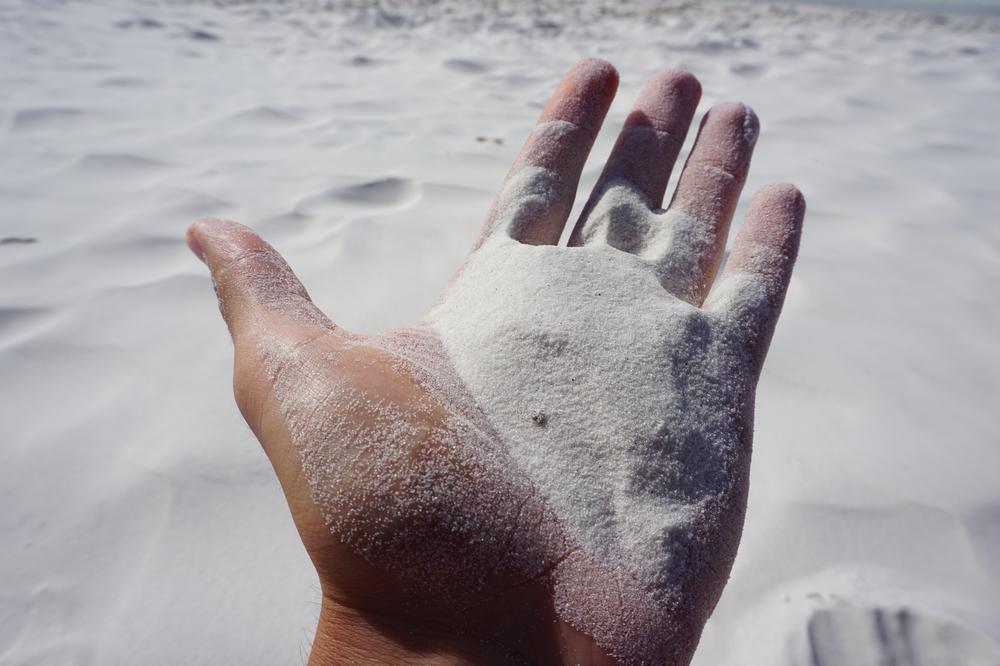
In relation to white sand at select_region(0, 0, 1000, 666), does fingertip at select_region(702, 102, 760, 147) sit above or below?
above

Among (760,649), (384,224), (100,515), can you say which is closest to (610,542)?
(760,649)

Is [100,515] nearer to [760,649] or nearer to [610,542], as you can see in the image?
[610,542]

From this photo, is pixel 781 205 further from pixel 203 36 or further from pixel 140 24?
pixel 140 24

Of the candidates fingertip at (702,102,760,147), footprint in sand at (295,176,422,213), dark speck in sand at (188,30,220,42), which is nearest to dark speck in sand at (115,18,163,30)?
dark speck in sand at (188,30,220,42)

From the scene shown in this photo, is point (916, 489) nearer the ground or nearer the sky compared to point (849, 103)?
nearer the ground

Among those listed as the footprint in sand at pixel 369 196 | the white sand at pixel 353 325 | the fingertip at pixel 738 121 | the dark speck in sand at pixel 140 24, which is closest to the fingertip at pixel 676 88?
the fingertip at pixel 738 121

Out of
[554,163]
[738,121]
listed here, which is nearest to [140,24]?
[554,163]

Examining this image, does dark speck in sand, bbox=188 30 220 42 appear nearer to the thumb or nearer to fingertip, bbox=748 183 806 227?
the thumb
